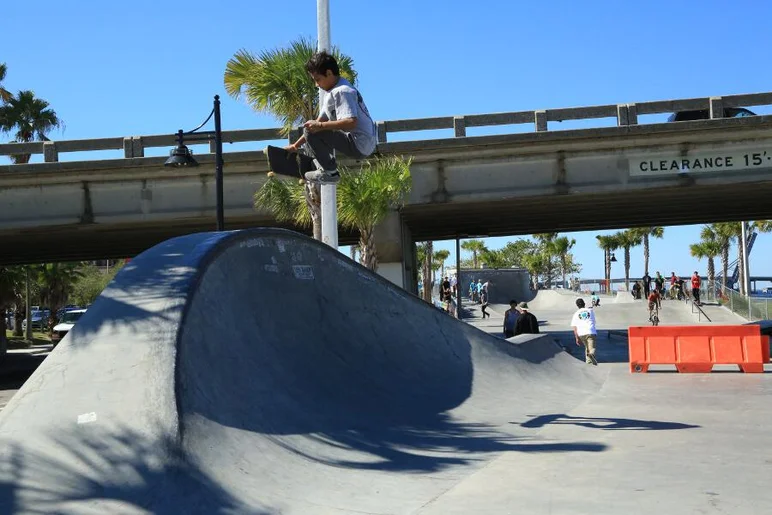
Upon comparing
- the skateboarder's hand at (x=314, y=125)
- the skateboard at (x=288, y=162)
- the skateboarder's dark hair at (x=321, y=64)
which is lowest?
the skateboard at (x=288, y=162)

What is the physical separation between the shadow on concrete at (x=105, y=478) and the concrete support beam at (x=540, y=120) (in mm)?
17186

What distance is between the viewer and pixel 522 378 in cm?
1091

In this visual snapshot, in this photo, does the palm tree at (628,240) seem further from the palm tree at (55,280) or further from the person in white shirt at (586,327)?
the person in white shirt at (586,327)

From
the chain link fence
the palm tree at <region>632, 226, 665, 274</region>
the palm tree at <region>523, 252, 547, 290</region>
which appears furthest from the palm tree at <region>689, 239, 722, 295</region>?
the chain link fence

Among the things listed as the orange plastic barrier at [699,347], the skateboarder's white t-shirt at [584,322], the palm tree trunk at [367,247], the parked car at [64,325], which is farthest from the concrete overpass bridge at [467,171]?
the orange plastic barrier at [699,347]

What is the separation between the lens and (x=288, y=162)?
735 cm

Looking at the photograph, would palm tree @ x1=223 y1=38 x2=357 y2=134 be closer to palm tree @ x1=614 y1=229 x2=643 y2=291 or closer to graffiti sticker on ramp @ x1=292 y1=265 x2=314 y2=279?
graffiti sticker on ramp @ x1=292 y1=265 x2=314 y2=279

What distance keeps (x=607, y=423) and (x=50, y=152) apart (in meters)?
17.7

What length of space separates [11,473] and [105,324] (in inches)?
53.9

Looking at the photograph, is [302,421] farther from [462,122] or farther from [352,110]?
[462,122]

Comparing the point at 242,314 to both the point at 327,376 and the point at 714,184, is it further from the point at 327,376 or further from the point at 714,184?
the point at 714,184

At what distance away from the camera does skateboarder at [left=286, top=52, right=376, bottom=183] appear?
253 inches


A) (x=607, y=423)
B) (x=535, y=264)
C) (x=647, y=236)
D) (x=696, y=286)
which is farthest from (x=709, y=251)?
(x=607, y=423)

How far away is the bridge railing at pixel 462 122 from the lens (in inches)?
782
